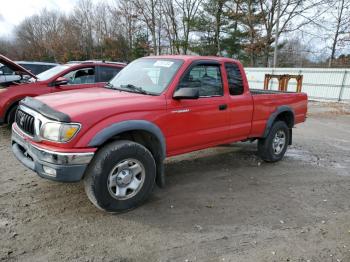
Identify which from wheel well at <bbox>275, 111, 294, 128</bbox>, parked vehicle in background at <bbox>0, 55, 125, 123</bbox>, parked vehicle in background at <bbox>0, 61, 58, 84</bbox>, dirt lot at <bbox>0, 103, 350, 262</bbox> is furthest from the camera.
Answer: parked vehicle in background at <bbox>0, 61, 58, 84</bbox>

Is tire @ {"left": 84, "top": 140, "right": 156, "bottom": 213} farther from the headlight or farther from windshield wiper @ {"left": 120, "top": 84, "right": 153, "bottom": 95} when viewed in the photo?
windshield wiper @ {"left": 120, "top": 84, "right": 153, "bottom": 95}

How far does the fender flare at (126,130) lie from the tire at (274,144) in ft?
8.30

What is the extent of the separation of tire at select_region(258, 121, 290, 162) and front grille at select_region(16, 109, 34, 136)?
4004 mm

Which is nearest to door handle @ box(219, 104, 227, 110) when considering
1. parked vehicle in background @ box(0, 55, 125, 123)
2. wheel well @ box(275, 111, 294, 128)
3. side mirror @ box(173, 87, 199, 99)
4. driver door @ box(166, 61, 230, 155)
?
driver door @ box(166, 61, 230, 155)

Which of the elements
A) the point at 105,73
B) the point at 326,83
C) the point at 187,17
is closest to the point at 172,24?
the point at 187,17

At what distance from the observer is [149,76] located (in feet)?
14.3

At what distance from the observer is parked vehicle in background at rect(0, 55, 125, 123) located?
6852 mm

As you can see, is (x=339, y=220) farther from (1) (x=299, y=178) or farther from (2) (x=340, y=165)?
(2) (x=340, y=165)

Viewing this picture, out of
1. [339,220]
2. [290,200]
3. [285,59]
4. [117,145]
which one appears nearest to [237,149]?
[290,200]

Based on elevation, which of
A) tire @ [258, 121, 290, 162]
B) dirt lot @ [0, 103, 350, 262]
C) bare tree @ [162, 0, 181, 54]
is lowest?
dirt lot @ [0, 103, 350, 262]

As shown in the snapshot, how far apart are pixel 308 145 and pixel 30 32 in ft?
214

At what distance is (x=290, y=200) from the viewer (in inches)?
168

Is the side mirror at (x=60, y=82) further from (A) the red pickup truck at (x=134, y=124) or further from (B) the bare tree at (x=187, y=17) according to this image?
(B) the bare tree at (x=187, y=17)

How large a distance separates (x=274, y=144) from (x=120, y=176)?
11.4 feet
